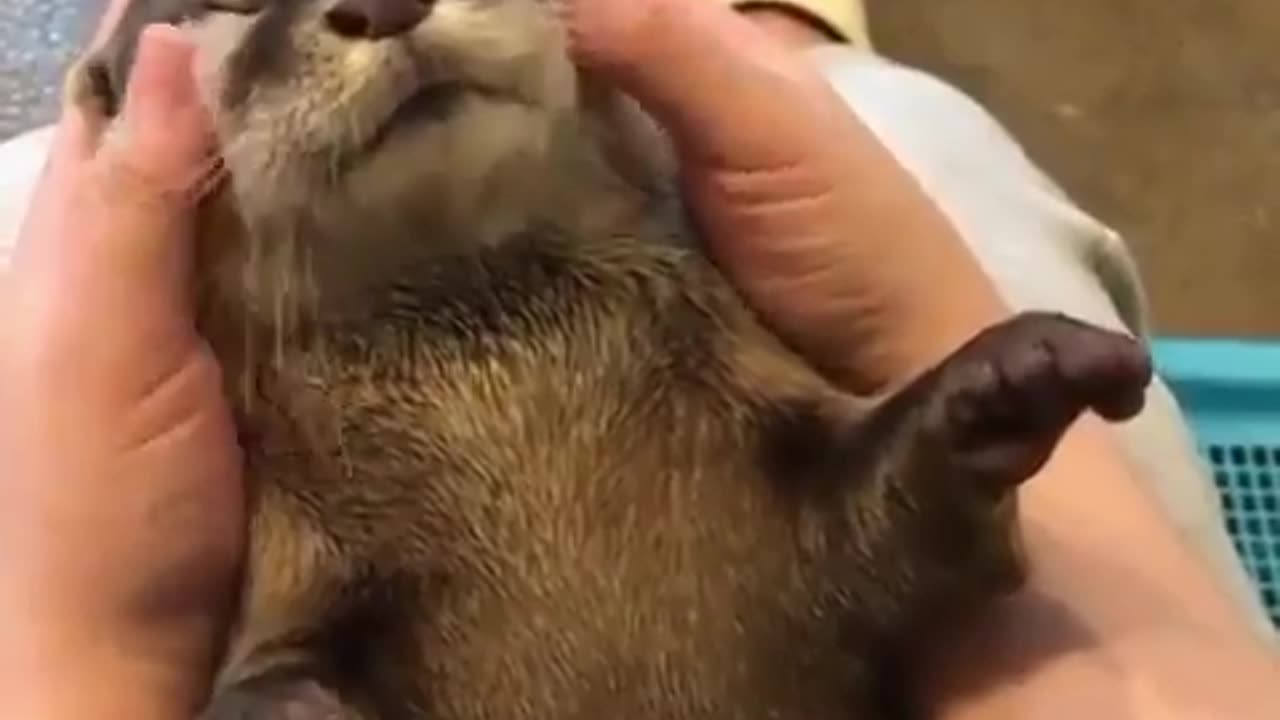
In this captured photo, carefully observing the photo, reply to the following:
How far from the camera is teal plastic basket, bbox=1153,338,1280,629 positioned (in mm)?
1580

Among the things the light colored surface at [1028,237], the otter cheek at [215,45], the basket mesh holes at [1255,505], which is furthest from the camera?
the basket mesh holes at [1255,505]

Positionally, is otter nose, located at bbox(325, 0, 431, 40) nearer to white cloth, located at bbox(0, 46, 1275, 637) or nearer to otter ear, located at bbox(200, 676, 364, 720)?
otter ear, located at bbox(200, 676, 364, 720)

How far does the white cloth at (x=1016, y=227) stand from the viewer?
133 centimetres

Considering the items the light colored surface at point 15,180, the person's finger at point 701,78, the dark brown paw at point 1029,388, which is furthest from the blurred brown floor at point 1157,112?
the dark brown paw at point 1029,388

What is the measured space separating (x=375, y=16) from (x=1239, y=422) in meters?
0.90

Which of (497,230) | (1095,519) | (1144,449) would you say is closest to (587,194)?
(497,230)

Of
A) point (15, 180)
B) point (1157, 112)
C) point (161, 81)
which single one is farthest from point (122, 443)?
point (1157, 112)

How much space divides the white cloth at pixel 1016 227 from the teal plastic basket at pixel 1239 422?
11 centimetres

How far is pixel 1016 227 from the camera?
142cm

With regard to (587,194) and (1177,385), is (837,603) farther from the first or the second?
(1177,385)

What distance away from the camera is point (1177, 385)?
163 centimetres

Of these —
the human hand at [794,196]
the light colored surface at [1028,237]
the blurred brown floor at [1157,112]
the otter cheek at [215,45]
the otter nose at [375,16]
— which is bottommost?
the blurred brown floor at [1157,112]

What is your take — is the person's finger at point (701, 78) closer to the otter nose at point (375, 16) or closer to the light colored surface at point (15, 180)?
the otter nose at point (375, 16)

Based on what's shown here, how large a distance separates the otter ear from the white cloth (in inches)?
18.3
